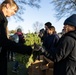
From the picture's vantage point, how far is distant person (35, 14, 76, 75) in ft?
15.8

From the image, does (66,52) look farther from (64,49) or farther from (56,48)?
(56,48)

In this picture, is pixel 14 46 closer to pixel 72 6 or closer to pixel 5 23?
pixel 5 23

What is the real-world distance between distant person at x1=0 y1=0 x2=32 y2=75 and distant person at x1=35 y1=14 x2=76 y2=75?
0.48m

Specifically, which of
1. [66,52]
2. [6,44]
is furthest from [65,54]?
[6,44]

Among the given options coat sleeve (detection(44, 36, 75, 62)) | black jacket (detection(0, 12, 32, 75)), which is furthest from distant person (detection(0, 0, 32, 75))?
coat sleeve (detection(44, 36, 75, 62))

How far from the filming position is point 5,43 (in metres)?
4.31

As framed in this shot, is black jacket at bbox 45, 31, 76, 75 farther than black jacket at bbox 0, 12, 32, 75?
Yes

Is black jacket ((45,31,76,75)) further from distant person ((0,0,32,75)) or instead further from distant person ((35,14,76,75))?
distant person ((0,0,32,75))

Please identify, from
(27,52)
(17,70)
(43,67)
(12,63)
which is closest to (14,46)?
(27,52)

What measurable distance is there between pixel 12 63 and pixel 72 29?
7.81m

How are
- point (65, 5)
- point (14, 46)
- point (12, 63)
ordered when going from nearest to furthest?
point (14, 46) → point (12, 63) → point (65, 5)

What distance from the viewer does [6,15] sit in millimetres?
4738

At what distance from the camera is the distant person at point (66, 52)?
480 cm

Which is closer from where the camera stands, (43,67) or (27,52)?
(27,52)
